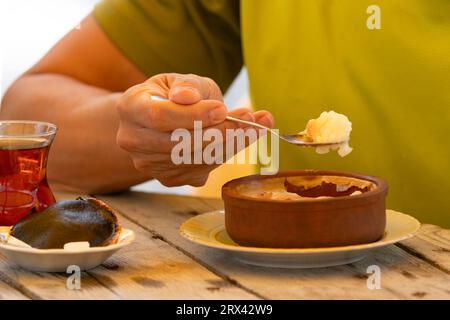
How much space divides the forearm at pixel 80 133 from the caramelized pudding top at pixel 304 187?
1.55ft

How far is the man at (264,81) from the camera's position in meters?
1.51

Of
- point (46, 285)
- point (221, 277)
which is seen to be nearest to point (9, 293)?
point (46, 285)

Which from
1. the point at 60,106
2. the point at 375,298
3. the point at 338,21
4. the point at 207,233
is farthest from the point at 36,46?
the point at 375,298

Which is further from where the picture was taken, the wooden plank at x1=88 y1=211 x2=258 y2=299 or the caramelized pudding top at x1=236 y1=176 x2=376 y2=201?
the caramelized pudding top at x1=236 y1=176 x2=376 y2=201

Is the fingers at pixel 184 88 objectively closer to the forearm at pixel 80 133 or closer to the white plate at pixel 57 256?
the white plate at pixel 57 256

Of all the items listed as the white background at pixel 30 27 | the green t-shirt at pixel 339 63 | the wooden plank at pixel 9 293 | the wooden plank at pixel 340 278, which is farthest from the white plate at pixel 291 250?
the white background at pixel 30 27

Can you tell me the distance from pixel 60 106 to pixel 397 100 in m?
0.69

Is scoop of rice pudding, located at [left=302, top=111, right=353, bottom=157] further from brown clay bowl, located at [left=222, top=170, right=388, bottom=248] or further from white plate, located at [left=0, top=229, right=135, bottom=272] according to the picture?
white plate, located at [left=0, top=229, right=135, bottom=272]

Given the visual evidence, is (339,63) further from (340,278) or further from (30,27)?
(30,27)

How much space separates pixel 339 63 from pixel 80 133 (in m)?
0.54

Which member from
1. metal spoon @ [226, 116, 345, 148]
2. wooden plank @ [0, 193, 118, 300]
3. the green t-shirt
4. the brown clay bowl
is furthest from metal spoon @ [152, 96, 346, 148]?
the green t-shirt

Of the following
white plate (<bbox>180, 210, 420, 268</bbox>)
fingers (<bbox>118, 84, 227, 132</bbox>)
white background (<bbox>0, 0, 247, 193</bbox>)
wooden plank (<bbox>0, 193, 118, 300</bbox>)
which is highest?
white background (<bbox>0, 0, 247, 193</bbox>)

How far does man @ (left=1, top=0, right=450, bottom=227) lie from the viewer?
59.3 inches
